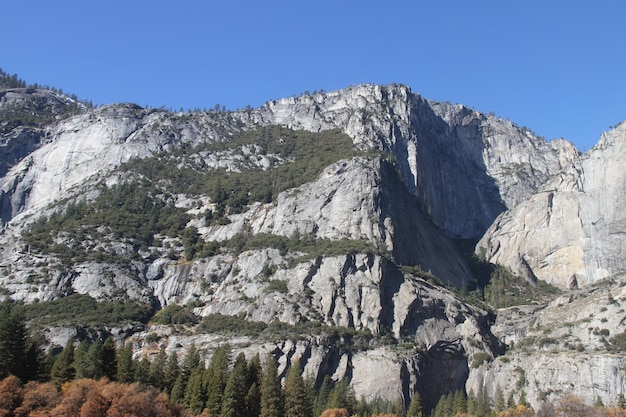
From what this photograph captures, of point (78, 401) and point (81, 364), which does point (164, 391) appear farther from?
point (78, 401)

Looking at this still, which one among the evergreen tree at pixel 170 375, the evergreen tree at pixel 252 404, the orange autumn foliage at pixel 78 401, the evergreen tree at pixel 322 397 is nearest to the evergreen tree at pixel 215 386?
the evergreen tree at pixel 252 404

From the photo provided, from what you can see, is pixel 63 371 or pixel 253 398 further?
pixel 253 398

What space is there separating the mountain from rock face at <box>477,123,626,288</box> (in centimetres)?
38

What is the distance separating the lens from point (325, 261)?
5364 inches

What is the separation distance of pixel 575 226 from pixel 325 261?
7802cm

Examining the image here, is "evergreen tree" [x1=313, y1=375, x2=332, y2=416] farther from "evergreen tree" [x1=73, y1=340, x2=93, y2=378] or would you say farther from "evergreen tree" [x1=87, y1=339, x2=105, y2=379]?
"evergreen tree" [x1=73, y1=340, x2=93, y2=378]

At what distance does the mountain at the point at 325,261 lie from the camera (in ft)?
403

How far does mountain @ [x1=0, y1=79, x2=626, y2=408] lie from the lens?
123 metres

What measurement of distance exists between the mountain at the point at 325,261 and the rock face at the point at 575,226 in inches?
15.0

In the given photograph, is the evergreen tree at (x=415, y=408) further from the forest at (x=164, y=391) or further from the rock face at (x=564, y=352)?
the rock face at (x=564, y=352)

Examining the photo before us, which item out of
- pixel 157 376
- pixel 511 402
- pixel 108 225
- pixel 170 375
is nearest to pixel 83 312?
pixel 108 225

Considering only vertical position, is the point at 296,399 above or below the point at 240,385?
below

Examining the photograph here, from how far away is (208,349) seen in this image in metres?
118

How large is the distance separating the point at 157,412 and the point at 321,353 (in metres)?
50.7
